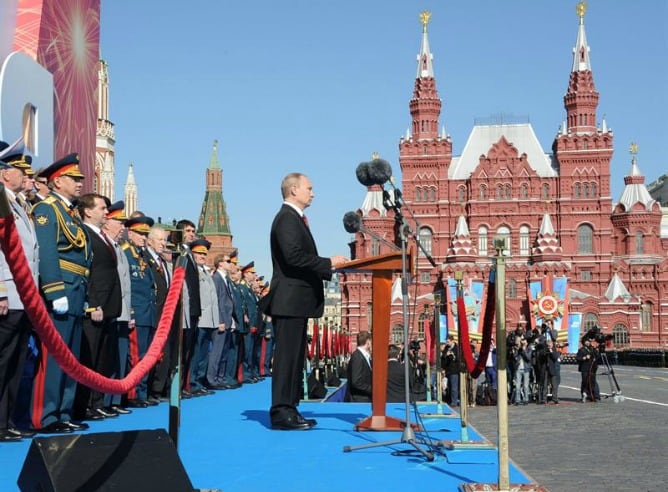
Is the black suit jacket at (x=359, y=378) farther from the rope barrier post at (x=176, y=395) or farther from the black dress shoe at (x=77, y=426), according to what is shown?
the rope barrier post at (x=176, y=395)

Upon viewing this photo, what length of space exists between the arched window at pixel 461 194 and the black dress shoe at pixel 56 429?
65.9 meters

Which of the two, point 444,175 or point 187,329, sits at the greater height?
point 444,175

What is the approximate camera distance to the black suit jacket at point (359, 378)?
10414 mm

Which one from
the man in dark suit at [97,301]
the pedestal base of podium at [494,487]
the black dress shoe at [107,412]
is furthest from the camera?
the black dress shoe at [107,412]

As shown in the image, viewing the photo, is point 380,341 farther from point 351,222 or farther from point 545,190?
point 545,190

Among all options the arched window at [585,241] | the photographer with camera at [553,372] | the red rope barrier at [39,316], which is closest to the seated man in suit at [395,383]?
the photographer with camera at [553,372]

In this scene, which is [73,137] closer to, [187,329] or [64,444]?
[187,329]

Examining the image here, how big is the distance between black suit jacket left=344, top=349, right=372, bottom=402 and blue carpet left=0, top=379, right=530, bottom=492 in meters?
2.97

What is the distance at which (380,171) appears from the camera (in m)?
6.05

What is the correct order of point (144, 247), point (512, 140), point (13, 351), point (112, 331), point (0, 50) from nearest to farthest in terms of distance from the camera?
1. point (13, 351)
2. point (112, 331)
3. point (144, 247)
4. point (0, 50)
5. point (512, 140)

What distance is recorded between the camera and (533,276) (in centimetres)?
6588

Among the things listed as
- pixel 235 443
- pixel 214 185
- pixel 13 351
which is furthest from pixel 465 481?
pixel 214 185

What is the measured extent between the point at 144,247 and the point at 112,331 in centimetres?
157

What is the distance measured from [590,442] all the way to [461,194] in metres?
62.4
